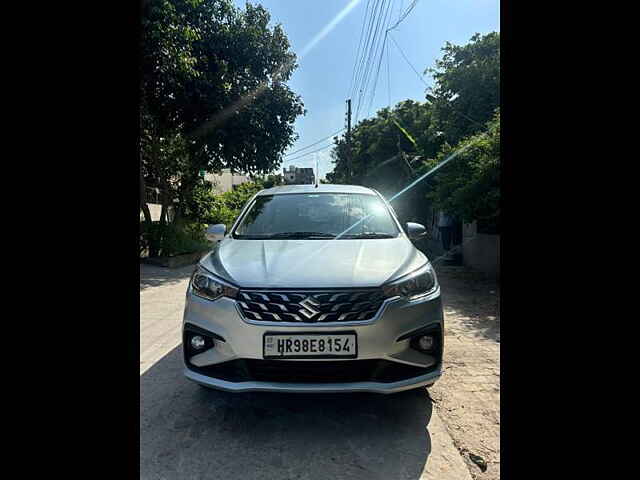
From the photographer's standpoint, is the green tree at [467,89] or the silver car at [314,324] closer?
the silver car at [314,324]

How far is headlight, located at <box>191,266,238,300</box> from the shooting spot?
217cm

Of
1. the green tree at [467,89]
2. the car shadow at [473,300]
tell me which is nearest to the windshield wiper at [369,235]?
the car shadow at [473,300]

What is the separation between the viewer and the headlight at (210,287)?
2.17 meters

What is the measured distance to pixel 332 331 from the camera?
6.58 feet

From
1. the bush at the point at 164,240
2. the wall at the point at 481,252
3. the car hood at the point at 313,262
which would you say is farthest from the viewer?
the bush at the point at 164,240

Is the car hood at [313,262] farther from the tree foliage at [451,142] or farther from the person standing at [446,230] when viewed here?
the person standing at [446,230]

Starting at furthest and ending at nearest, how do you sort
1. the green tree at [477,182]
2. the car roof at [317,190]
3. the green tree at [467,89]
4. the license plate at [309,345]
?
the green tree at [467,89], the green tree at [477,182], the car roof at [317,190], the license plate at [309,345]

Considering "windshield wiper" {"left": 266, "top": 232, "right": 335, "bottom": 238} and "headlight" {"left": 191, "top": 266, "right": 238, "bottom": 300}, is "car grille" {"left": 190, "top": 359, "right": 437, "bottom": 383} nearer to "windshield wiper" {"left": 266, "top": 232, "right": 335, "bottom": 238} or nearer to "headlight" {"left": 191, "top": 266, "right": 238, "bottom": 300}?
"headlight" {"left": 191, "top": 266, "right": 238, "bottom": 300}

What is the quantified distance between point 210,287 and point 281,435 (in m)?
0.96

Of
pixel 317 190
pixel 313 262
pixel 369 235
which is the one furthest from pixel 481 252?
pixel 313 262
